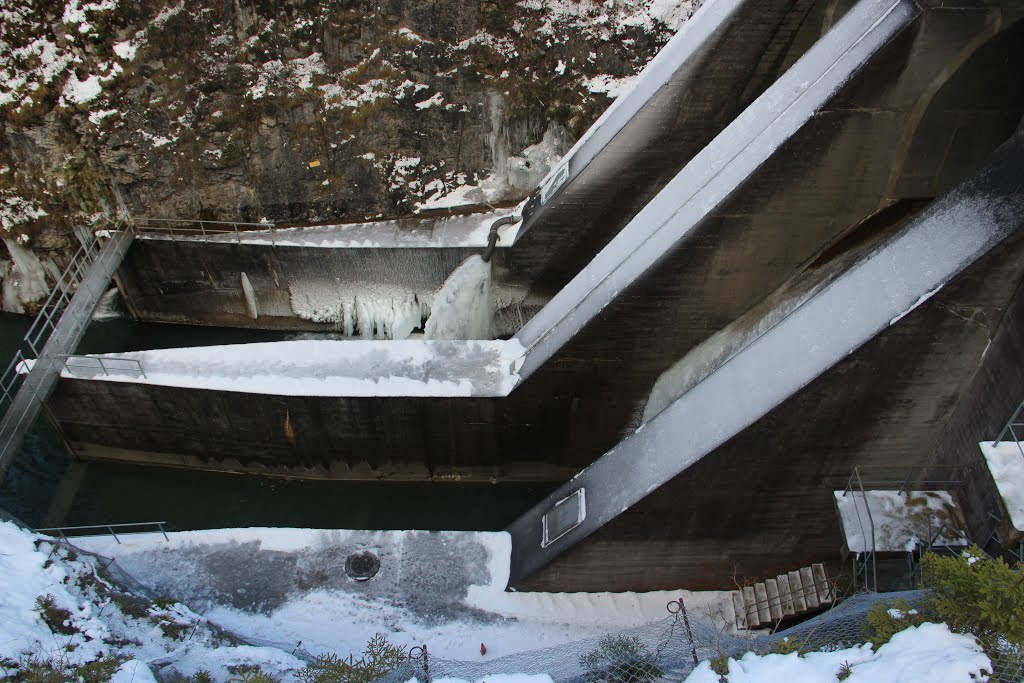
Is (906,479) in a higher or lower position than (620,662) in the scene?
higher

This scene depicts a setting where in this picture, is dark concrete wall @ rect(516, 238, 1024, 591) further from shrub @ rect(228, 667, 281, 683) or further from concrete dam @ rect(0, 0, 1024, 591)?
shrub @ rect(228, 667, 281, 683)

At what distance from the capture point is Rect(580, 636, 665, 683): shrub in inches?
207

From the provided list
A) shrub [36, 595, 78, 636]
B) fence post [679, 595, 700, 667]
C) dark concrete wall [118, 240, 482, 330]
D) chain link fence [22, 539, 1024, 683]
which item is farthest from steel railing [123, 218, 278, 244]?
fence post [679, 595, 700, 667]

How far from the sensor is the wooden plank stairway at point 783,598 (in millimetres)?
6355

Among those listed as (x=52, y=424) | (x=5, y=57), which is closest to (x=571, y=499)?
(x=52, y=424)

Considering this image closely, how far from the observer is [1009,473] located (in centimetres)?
469

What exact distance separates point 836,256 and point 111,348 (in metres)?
10.8

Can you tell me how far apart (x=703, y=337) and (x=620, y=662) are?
11.8 feet

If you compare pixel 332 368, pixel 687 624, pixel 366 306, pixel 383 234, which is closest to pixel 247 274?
pixel 366 306

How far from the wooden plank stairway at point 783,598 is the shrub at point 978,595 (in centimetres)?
214

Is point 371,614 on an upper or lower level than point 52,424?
lower

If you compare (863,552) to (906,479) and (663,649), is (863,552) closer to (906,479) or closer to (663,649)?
(906,479)

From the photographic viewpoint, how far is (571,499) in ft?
22.2

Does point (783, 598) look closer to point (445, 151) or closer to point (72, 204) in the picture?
point (445, 151)
